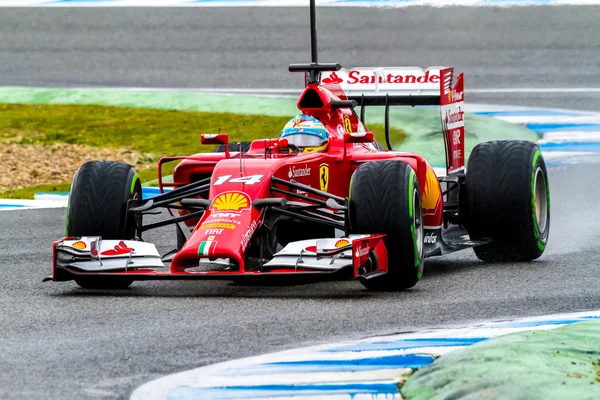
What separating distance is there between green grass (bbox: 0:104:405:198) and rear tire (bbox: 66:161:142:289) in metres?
7.34

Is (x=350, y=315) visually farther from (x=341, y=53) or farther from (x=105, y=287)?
(x=341, y=53)

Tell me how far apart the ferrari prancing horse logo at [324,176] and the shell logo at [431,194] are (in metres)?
0.78

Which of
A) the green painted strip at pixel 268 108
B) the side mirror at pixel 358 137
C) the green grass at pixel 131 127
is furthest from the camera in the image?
the green grass at pixel 131 127

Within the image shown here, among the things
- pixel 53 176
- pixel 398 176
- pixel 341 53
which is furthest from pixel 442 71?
pixel 341 53

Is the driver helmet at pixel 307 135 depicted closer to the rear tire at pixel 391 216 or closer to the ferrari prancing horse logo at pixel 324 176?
the ferrari prancing horse logo at pixel 324 176

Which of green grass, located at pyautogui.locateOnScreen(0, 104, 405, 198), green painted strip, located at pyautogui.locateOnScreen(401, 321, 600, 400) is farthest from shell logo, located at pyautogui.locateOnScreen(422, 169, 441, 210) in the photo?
green grass, located at pyautogui.locateOnScreen(0, 104, 405, 198)

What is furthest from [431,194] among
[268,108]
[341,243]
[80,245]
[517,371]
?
[268,108]

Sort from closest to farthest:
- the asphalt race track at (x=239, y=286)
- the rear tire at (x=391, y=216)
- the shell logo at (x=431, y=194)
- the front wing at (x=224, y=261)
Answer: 1. the asphalt race track at (x=239, y=286)
2. the front wing at (x=224, y=261)
3. the rear tire at (x=391, y=216)
4. the shell logo at (x=431, y=194)

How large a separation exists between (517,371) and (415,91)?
5.72 meters

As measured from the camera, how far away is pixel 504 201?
920 centimetres

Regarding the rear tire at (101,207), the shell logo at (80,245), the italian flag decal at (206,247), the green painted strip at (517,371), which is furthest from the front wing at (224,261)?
the green painted strip at (517,371)

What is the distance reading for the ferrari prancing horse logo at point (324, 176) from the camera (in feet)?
28.8

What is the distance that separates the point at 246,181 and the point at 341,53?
1446cm

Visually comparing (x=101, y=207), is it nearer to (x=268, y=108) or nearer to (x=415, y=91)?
(x=415, y=91)
